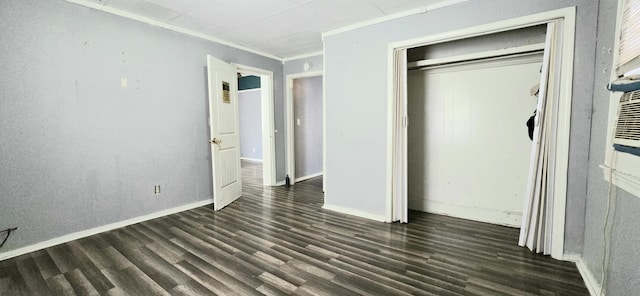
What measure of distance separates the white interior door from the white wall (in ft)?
8.51

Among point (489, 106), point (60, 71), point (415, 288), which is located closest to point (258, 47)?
point (60, 71)

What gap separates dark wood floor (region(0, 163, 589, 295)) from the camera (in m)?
1.88

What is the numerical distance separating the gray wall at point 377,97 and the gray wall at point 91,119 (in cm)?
193

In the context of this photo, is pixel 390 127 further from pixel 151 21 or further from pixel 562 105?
pixel 151 21

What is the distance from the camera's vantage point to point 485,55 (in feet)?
9.29

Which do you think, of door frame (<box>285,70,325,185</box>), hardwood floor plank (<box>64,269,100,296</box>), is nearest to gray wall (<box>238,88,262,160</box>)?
door frame (<box>285,70,325,185</box>)

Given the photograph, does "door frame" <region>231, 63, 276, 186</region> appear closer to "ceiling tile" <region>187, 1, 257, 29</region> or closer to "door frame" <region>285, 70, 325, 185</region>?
"door frame" <region>285, 70, 325, 185</region>

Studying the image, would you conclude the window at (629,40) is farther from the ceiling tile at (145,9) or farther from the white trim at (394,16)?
the ceiling tile at (145,9)

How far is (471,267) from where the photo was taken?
2.12 meters

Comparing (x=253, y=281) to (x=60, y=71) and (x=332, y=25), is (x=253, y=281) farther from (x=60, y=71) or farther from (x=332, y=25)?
(x=332, y=25)

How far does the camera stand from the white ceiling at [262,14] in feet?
9.00

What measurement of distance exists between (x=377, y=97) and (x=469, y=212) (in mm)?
1778

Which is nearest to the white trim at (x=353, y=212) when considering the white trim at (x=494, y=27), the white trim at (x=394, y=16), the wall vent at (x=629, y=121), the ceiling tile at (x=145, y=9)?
the white trim at (x=494, y=27)

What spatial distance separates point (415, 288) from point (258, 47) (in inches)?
156
